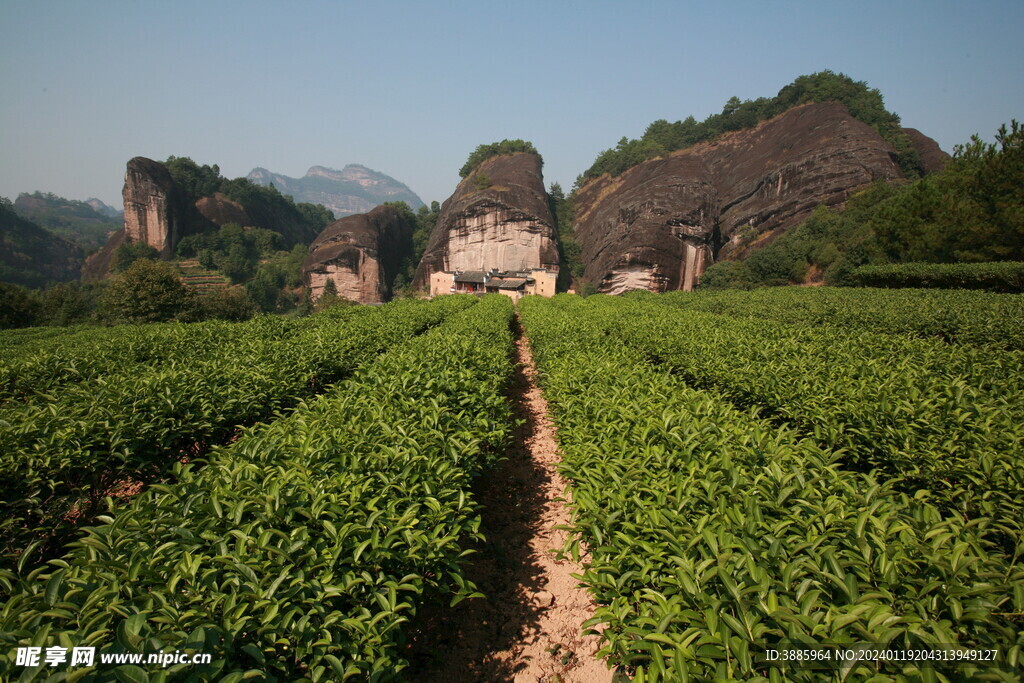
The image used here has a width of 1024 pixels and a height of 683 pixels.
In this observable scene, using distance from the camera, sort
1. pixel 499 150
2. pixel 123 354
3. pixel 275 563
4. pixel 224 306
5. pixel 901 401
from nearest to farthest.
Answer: pixel 275 563, pixel 901 401, pixel 123 354, pixel 224 306, pixel 499 150

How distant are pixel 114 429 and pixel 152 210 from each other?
83799 mm

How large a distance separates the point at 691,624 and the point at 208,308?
46.1 m

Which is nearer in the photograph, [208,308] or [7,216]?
[208,308]

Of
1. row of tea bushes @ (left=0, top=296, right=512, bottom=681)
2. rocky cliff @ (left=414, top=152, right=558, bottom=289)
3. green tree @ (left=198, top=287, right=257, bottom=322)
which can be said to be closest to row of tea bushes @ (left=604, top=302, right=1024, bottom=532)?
row of tea bushes @ (left=0, top=296, right=512, bottom=681)

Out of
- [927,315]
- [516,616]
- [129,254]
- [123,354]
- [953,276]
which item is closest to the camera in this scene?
[516,616]

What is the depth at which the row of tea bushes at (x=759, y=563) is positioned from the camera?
151 cm

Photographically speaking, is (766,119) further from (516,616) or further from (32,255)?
(32,255)

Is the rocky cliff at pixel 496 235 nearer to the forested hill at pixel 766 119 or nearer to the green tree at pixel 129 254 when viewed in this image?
the forested hill at pixel 766 119

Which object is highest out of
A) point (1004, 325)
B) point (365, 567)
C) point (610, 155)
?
point (610, 155)

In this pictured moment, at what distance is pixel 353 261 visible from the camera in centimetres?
5853

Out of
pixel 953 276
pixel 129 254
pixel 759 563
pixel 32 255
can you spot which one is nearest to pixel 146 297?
pixel 759 563

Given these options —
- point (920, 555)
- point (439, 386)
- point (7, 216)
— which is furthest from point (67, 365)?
point (7, 216)

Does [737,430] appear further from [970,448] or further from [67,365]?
[67,365]

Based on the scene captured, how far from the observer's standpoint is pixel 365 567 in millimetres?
2049
